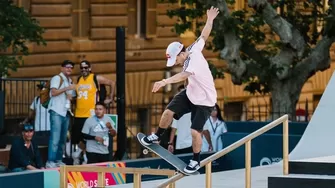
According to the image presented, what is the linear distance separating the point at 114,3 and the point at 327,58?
28.2ft

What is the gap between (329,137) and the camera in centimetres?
1678

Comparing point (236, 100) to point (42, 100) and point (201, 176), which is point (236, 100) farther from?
point (201, 176)

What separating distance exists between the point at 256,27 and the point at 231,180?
1173 centimetres

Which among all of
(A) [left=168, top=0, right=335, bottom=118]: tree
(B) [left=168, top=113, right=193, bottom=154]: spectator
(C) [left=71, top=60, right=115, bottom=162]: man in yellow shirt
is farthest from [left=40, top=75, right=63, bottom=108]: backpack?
(A) [left=168, top=0, right=335, bottom=118]: tree

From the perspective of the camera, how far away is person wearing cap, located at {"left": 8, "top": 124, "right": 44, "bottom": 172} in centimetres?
1906

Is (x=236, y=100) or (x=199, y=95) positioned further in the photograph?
(x=236, y=100)

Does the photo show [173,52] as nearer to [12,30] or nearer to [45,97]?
[45,97]

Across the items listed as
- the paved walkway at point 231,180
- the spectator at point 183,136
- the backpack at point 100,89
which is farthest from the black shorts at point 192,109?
the backpack at point 100,89

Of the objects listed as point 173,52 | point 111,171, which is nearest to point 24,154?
point 111,171

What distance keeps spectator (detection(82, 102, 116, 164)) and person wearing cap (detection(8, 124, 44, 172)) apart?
1.40 meters

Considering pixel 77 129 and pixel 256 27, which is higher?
pixel 256 27

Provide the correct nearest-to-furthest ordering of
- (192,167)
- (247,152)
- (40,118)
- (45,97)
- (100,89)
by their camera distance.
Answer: (192,167), (247,152), (45,97), (100,89), (40,118)

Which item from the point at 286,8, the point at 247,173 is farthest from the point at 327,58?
the point at 247,173

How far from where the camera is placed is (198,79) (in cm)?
1408
